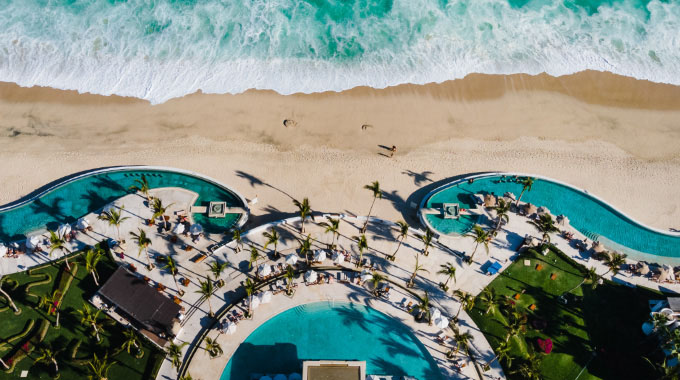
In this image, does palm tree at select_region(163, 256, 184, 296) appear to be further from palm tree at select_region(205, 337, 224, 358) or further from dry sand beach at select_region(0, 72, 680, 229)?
dry sand beach at select_region(0, 72, 680, 229)

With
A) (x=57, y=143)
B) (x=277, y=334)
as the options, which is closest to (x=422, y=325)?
(x=277, y=334)

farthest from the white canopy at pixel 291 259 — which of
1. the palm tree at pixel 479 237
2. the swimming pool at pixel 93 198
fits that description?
the palm tree at pixel 479 237

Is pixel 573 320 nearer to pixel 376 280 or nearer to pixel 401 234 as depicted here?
pixel 401 234

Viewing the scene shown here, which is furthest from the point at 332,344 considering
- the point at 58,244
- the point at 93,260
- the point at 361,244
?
the point at 58,244

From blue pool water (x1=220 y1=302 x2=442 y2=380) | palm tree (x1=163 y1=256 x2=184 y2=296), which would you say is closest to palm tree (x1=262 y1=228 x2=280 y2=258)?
blue pool water (x1=220 y1=302 x2=442 y2=380)

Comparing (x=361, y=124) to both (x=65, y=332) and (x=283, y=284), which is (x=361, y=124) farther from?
(x=65, y=332)

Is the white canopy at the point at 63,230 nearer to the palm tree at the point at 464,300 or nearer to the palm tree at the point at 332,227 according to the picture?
the palm tree at the point at 332,227

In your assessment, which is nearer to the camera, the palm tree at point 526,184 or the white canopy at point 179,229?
the white canopy at point 179,229
